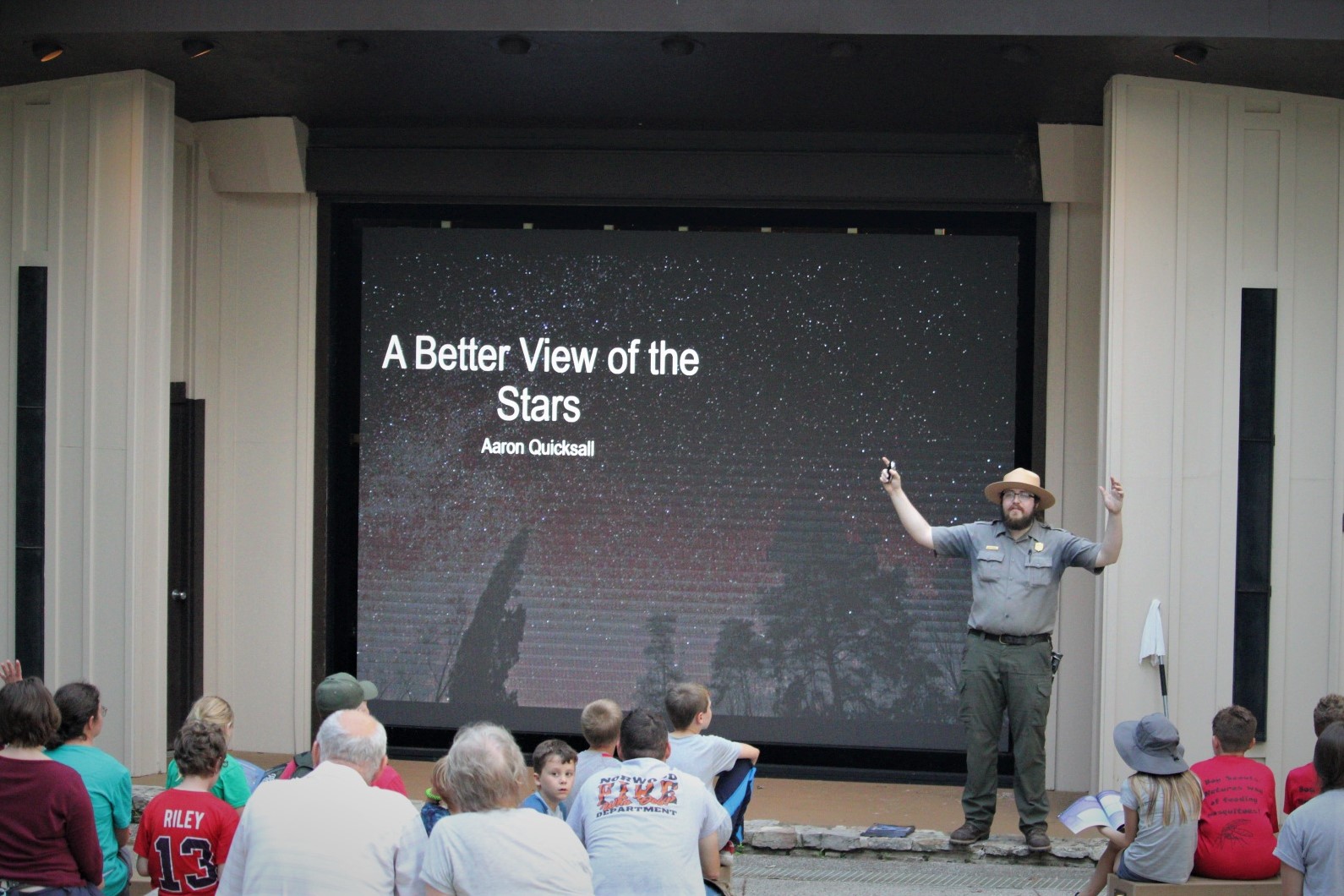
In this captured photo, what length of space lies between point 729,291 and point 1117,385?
7.10 feet

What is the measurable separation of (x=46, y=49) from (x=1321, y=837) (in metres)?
6.05

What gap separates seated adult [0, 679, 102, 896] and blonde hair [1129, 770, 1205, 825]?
339 cm

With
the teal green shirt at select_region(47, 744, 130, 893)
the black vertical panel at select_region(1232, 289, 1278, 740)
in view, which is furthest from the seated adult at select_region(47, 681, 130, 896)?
the black vertical panel at select_region(1232, 289, 1278, 740)

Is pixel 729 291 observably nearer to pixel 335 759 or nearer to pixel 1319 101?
pixel 1319 101

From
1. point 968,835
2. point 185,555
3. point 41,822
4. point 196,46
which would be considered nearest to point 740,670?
point 968,835

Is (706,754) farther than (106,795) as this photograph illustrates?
Yes

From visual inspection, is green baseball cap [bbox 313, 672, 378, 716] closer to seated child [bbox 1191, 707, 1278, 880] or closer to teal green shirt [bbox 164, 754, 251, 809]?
teal green shirt [bbox 164, 754, 251, 809]

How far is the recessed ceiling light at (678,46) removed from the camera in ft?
20.9

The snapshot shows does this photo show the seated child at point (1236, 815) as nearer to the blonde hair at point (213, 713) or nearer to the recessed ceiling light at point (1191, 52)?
the recessed ceiling light at point (1191, 52)

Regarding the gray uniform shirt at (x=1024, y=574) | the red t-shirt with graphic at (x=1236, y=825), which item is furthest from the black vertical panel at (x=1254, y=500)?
the red t-shirt with graphic at (x=1236, y=825)

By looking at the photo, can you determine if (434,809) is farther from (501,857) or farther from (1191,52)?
(1191,52)

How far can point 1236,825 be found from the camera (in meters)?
5.04

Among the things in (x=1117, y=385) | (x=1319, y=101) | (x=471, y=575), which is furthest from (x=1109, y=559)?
(x=471, y=575)

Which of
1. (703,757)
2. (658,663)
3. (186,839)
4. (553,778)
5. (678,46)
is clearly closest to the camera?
(186,839)
